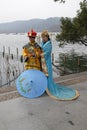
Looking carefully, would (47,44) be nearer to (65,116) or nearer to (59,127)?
(65,116)

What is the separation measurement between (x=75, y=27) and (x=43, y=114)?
62.6ft

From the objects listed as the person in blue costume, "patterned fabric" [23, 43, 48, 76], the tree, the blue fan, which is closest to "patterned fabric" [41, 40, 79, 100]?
the person in blue costume

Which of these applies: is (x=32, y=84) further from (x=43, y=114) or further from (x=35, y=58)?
(x=43, y=114)

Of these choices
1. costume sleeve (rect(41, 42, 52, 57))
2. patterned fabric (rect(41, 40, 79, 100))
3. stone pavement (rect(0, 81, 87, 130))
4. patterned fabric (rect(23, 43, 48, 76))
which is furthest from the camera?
patterned fabric (rect(23, 43, 48, 76))

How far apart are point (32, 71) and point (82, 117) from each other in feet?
7.01

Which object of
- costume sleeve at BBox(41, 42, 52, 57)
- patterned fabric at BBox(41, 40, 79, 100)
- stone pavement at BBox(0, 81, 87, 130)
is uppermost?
costume sleeve at BBox(41, 42, 52, 57)

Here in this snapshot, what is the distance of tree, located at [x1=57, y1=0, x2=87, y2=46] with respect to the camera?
22.1m

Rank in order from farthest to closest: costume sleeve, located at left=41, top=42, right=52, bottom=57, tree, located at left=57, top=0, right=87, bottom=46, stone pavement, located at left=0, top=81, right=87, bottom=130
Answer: tree, located at left=57, top=0, right=87, bottom=46
costume sleeve, located at left=41, top=42, right=52, bottom=57
stone pavement, located at left=0, top=81, right=87, bottom=130

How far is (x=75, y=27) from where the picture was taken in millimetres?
22844

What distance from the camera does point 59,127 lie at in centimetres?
421

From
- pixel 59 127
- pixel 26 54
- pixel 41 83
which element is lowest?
pixel 59 127

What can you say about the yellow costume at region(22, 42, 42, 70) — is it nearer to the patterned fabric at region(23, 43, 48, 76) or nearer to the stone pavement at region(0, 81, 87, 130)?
the patterned fabric at region(23, 43, 48, 76)

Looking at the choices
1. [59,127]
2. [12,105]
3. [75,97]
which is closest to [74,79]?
[75,97]

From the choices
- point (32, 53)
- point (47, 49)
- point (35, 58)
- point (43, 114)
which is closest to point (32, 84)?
point (35, 58)
